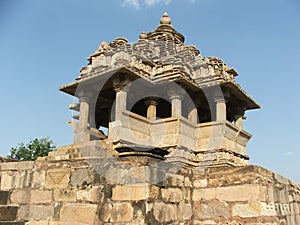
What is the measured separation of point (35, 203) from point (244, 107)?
1048cm

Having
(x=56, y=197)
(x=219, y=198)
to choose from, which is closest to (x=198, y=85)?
(x=219, y=198)

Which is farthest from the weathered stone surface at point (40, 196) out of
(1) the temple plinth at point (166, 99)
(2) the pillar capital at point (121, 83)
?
(2) the pillar capital at point (121, 83)

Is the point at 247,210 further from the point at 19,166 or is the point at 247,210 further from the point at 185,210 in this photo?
the point at 19,166

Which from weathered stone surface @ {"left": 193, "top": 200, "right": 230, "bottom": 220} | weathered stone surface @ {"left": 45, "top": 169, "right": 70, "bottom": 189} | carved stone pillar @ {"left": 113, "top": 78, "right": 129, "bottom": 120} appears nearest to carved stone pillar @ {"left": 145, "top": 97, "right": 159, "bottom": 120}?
carved stone pillar @ {"left": 113, "top": 78, "right": 129, "bottom": 120}

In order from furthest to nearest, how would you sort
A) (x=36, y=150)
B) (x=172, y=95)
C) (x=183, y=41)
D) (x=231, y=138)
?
(x=36, y=150), (x=183, y=41), (x=172, y=95), (x=231, y=138)

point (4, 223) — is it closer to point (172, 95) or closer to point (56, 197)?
point (56, 197)

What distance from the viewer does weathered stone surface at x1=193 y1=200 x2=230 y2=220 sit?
4140 millimetres

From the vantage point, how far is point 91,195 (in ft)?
11.8

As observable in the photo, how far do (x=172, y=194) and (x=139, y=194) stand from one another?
1.98 ft

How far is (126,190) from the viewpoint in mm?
3480

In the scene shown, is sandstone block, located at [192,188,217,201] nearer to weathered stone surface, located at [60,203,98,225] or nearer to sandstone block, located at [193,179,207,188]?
sandstone block, located at [193,179,207,188]

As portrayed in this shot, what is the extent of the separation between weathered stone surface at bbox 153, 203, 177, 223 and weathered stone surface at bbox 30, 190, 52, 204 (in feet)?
4.28

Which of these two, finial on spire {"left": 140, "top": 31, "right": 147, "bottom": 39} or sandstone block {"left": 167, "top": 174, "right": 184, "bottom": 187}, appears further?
finial on spire {"left": 140, "top": 31, "right": 147, "bottom": 39}

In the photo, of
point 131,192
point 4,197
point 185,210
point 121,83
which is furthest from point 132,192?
point 121,83
